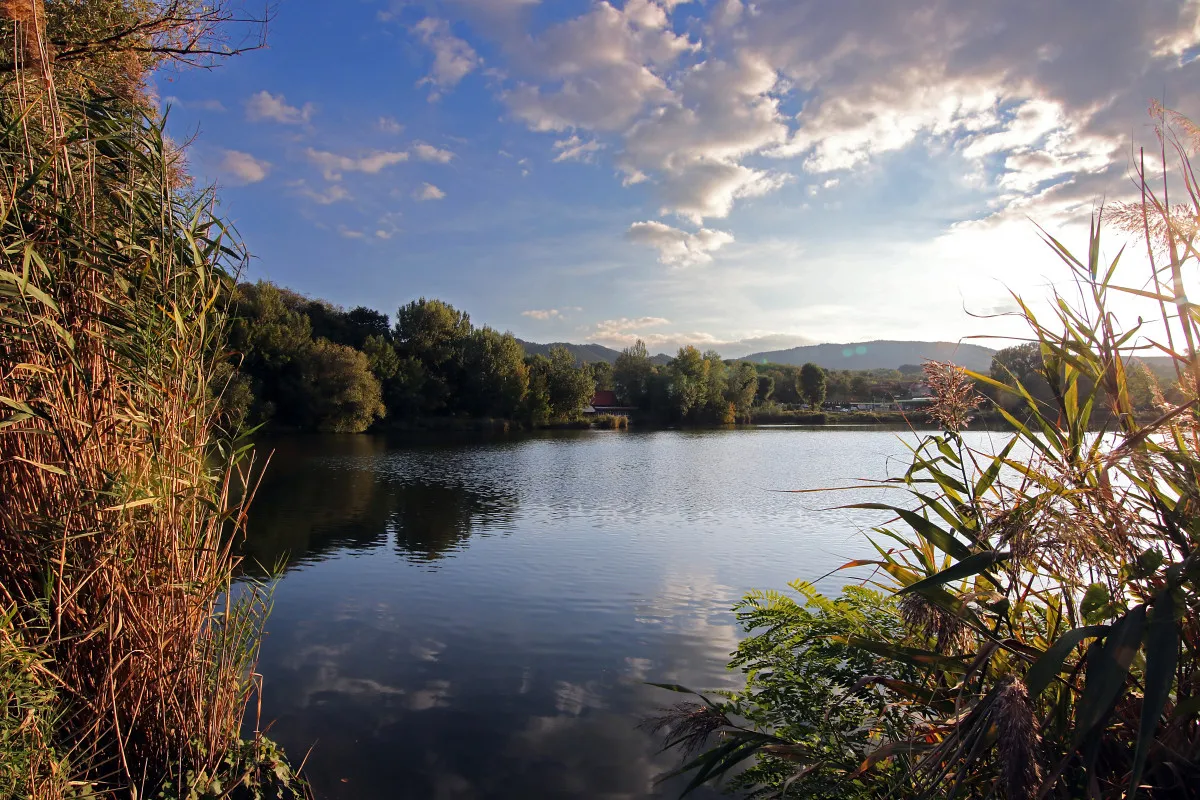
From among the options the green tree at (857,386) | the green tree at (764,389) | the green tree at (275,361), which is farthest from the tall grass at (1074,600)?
the green tree at (857,386)

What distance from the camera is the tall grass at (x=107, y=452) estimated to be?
11.6ft

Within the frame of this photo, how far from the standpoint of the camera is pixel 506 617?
32.4ft

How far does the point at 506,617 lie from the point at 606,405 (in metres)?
91.1

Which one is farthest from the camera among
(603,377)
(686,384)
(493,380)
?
(603,377)

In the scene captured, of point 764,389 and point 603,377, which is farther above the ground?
point 603,377

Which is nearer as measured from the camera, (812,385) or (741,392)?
(741,392)

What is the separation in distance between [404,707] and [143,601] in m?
3.71

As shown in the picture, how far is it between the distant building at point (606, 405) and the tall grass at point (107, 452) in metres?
78.1

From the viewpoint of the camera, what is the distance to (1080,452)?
2732mm

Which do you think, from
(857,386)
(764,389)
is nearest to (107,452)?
(764,389)

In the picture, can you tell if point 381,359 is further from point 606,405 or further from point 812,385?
point 812,385

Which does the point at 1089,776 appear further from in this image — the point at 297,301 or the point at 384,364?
the point at 297,301

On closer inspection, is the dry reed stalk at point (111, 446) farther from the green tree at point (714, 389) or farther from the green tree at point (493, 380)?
the green tree at point (714, 389)

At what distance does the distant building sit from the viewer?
8974 cm
